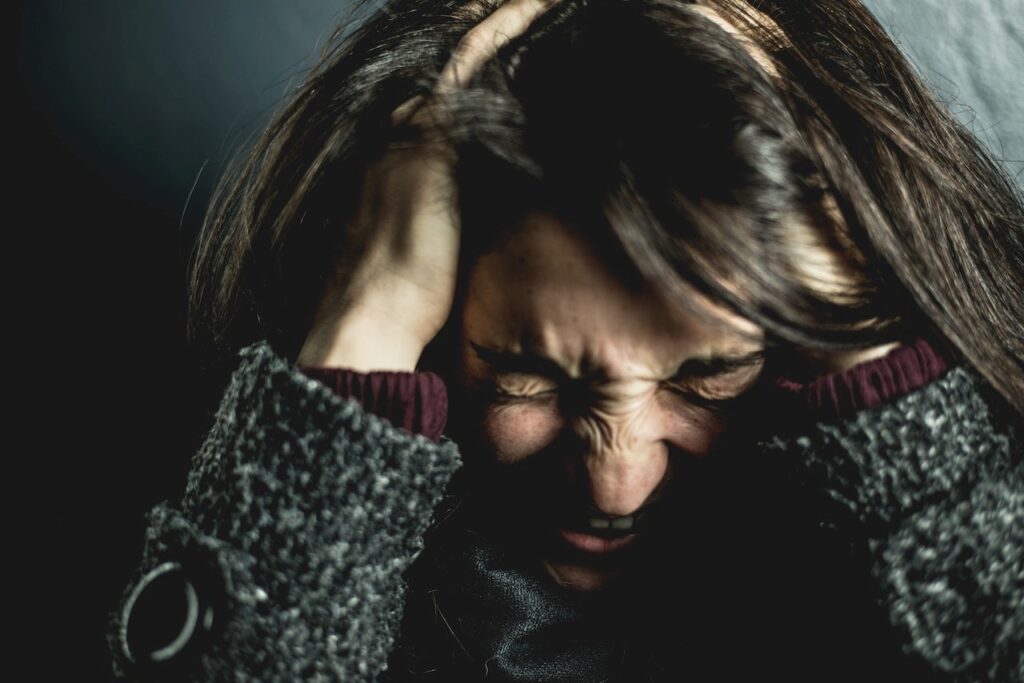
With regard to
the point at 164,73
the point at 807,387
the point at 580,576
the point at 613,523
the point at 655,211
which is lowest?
the point at 580,576

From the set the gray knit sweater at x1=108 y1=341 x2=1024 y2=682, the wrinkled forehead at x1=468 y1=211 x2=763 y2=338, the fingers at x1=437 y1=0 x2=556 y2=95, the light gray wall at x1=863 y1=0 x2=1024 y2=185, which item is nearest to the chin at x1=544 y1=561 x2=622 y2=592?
the gray knit sweater at x1=108 y1=341 x2=1024 y2=682

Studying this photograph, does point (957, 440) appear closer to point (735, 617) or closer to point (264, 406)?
point (735, 617)

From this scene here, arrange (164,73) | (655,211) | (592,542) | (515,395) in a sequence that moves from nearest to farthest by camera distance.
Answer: (655,211)
(515,395)
(592,542)
(164,73)

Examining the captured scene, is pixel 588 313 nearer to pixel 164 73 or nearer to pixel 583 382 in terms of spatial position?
pixel 583 382

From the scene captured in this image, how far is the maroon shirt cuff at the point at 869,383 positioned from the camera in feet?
2.44

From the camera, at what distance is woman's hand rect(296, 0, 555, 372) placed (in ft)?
2.67

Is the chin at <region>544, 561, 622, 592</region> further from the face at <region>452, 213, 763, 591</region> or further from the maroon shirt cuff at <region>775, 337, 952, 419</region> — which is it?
the maroon shirt cuff at <region>775, 337, 952, 419</region>

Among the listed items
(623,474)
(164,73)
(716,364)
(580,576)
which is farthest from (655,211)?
(164,73)

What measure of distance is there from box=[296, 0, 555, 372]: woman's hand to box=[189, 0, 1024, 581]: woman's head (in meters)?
0.02

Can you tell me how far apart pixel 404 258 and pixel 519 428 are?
0.66ft

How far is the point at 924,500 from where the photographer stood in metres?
0.74

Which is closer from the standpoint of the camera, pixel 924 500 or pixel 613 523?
pixel 924 500

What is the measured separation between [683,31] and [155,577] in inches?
26.3

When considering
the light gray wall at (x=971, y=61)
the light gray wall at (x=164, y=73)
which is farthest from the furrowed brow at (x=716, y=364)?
the light gray wall at (x=164, y=73)
